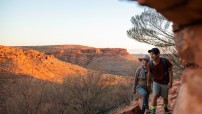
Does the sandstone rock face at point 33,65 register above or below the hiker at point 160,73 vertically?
below

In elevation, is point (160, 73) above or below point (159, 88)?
above

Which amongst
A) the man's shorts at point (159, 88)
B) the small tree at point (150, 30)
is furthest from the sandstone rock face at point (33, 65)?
the man's shorts at point (159, 88)

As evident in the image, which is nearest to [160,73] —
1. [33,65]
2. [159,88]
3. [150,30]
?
[159,88]

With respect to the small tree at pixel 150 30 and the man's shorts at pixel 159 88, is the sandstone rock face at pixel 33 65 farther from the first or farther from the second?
the man's shorts at pixel 159 88

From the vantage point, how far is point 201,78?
2934 millimetres

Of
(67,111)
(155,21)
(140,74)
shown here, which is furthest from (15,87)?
(140,74)

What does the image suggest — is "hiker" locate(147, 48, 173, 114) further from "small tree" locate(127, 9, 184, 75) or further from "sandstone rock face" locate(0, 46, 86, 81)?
"sandstone rock face" locate(0, 46, 86, 81)

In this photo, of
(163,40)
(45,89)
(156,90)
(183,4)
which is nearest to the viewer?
(183,4)

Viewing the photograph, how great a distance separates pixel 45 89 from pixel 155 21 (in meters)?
12.3

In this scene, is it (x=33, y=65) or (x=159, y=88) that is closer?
(x=159, y=88)

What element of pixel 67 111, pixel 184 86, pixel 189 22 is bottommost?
pixel 67 111

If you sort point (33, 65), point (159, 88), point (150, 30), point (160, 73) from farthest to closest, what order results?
point (33, 65) → point (150, 30) → point (159, 88) → point (160, 73)

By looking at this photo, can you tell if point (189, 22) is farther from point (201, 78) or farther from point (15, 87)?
point (15, 87)

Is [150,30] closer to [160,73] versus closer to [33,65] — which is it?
[160,73]
